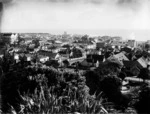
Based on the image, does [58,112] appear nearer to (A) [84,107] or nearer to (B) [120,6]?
(A) [84,107]

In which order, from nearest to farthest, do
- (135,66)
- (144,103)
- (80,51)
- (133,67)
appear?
(144,103) → (133,67) → (135,66) → (80,51)

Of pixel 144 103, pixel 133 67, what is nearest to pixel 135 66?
pixel 133 67

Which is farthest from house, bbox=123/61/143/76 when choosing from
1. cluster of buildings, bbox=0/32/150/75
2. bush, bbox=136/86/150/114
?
bush, bbox=136/86/150/114

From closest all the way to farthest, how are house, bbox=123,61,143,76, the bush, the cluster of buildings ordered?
1. the bush
2. house, bbox=123,61,143,76
3. the cluster of buildings

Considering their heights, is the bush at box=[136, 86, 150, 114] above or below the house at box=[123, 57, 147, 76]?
above

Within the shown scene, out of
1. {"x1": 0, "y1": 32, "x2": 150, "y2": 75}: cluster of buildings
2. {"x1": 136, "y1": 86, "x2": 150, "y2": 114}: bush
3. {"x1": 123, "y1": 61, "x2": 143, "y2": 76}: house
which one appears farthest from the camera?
{"x1": 0, "y1": 32, "x2": 150, "y2": 75}: cluster of buildings

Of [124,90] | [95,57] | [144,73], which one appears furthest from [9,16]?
[95,57]

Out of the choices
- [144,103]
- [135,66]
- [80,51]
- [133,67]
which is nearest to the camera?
[144,103]

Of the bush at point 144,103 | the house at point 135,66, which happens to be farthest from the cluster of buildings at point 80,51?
the bush at point 144,103

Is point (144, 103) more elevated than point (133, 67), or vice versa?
point (144, 103)

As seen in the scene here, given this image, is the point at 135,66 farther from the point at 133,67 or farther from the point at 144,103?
the point at 144,103

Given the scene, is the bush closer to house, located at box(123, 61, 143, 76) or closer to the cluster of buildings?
the cluster of buildings

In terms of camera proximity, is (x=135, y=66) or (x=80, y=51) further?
(x=80, y=51)
